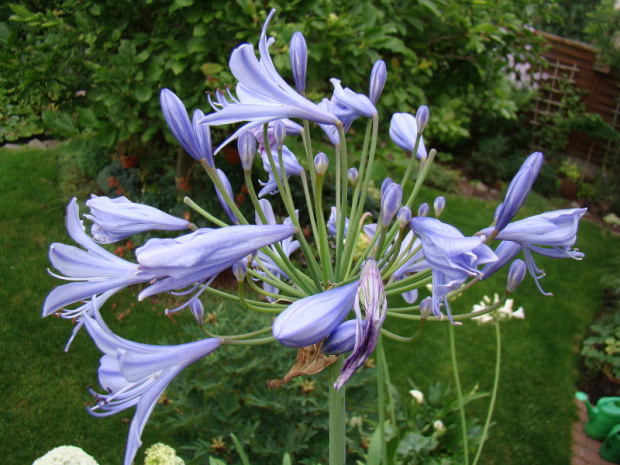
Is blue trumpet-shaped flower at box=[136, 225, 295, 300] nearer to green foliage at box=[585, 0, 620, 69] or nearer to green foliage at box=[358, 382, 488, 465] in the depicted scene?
green foliage at box=[358, 382, 488, 465]

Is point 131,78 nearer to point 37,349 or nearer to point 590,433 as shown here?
point 37,349

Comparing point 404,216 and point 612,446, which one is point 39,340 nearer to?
point 404,216

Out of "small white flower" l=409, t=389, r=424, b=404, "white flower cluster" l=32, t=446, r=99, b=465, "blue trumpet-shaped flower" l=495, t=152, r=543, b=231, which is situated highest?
"blue trumpet-shaped flower" l=495, t=152, r=543, b=231

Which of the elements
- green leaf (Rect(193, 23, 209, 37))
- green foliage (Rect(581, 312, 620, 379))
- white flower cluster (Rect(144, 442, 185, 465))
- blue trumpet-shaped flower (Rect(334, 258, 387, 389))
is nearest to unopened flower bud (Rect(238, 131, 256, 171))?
blue trumpet-shaped flower (Rect(334, 258, 387, 389))

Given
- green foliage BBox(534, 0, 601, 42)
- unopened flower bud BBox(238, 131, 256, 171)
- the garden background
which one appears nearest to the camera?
unopened flower bud BBox(238, 131, 256, 171)

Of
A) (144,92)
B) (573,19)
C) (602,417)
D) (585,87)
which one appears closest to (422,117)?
(144,92)
